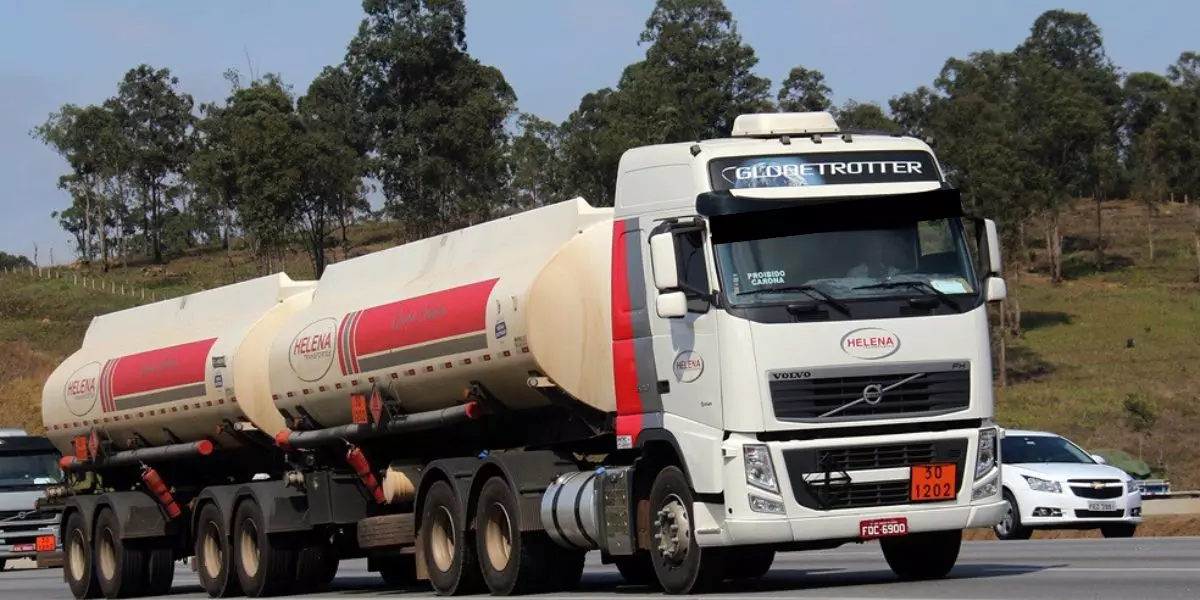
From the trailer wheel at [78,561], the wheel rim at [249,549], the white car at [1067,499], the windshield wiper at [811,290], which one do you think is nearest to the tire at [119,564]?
the trailer wheel at [78,561]

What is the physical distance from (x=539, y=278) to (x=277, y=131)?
6344 centimetres

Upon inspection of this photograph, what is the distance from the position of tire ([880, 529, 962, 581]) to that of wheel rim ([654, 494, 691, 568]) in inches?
71.0

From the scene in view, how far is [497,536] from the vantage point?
15.9 meters

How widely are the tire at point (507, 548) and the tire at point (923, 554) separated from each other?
10.1 ft

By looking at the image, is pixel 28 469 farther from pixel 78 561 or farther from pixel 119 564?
pixel 119 564

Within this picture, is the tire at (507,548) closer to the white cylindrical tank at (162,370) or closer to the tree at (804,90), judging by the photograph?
the white cylindrical tank at (162,370)

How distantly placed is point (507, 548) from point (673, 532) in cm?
256

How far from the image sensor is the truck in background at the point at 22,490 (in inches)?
1324

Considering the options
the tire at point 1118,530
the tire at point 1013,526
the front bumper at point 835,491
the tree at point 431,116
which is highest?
the tree at point 431,116

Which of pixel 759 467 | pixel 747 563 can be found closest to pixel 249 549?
pixel 747 563

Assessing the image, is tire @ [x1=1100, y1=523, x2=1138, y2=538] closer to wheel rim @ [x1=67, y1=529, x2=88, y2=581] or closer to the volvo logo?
the volvo logo

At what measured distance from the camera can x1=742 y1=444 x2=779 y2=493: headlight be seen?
42.3 feet

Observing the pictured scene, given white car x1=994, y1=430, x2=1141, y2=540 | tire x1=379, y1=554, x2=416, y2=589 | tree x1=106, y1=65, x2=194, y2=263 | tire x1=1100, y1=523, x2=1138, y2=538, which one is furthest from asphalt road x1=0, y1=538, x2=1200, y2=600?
tree x1=106, y1=65, x2=194, y2=263

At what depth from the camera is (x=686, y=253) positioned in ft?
44.0
